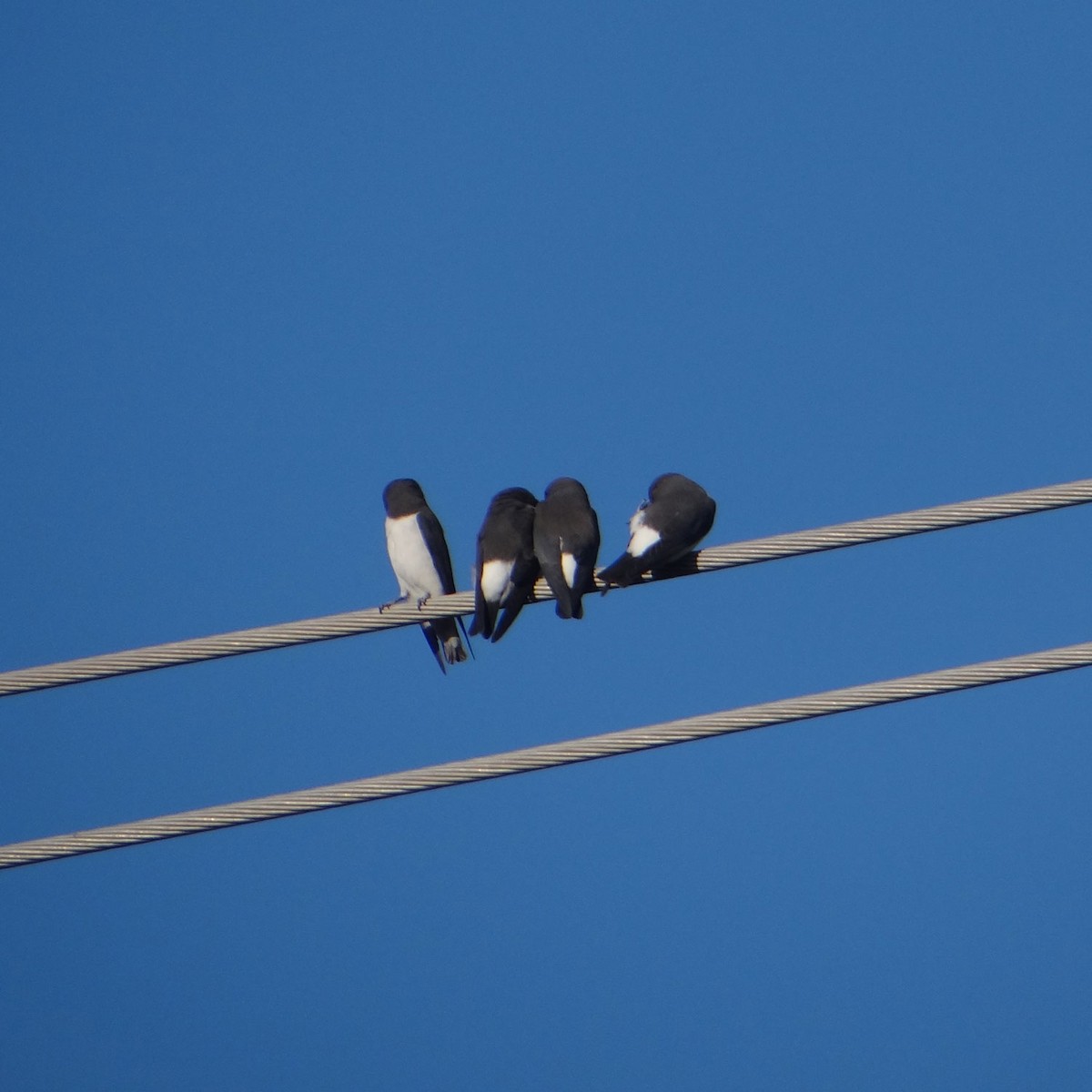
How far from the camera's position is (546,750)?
4891 millimetres

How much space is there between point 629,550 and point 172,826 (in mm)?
2626

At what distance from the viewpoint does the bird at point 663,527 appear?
6.96m

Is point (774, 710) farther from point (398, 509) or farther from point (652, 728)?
point (398, 509)

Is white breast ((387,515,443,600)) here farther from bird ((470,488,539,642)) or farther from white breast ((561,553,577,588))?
white breast ((561,553,577,588))

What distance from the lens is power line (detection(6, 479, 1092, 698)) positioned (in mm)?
5062

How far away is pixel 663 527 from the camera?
7.30 m

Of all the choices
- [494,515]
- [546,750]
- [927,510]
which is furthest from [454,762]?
[494,515]

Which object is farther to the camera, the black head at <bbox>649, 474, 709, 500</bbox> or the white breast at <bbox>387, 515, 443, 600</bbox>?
the white breast at <bbox>387, 515, 443, 600</bbox>

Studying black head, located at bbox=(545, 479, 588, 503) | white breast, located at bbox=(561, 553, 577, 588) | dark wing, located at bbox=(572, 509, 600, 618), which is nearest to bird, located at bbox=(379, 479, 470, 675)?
black head, located at bbox=(545, 479, 588, 503)

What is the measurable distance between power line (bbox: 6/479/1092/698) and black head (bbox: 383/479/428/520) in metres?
3.77

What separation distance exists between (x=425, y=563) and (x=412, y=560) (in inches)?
2.7

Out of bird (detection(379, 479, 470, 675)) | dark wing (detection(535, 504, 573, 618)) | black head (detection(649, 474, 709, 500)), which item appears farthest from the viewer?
bird (detection(379, 479, 470, 675))

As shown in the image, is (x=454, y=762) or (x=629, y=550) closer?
(x=454, y=762)

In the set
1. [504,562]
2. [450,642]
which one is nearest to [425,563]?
[450,642]
